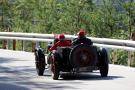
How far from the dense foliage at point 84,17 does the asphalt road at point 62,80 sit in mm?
21561

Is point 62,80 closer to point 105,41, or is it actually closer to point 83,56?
point 83,56

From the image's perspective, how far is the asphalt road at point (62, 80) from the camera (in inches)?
465

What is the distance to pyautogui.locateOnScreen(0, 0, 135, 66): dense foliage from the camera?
3897 centimetres

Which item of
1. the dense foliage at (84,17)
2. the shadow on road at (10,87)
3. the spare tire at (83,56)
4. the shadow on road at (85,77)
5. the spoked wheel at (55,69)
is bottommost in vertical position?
the dense foliage at (84,17)

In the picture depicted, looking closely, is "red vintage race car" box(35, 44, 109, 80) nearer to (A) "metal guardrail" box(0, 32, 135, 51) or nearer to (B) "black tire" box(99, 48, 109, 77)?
(B) "black tire" box(99, 48, 109, 77)

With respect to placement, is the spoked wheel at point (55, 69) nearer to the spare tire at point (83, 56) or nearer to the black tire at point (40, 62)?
the spare tire at point (83, 56)

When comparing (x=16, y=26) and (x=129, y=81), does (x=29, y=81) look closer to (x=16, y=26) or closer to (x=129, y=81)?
(x=129, y=81)

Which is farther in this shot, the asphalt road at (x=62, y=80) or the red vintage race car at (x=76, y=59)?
the red vintage race car at (x=76, y=59)

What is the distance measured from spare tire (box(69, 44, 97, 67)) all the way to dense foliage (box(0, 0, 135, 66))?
2360 centimetres

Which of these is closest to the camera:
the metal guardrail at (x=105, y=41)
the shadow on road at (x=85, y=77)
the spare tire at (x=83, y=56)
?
the spare tire at (x=83, y=56)

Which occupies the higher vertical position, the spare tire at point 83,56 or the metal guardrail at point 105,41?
the spare tire at point 83,56

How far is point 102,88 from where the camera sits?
11477 mm

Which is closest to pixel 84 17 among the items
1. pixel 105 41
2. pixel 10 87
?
pixel 105 41

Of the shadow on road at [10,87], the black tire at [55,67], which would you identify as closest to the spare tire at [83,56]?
the black tire at [55,67]
